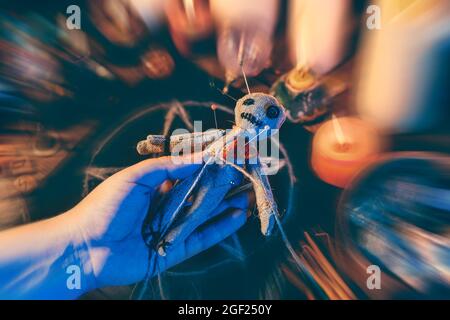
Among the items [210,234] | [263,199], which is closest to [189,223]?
[210,234]

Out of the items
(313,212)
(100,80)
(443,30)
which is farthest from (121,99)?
(443,30)

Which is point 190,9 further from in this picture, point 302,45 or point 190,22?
point 302,45

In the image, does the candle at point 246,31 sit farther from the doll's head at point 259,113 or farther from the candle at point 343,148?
the candle at point 343,148

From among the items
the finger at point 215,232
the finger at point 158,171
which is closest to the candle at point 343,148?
the finger at point 215,232

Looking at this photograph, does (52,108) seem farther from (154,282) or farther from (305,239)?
(305,239)

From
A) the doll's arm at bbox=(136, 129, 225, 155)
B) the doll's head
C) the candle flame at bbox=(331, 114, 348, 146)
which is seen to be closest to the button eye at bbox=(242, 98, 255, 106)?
the doll's head

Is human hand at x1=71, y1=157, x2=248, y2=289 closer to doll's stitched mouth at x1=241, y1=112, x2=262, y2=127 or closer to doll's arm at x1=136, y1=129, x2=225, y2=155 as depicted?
doll's arm at x1=136, y1=129, x2=225, y2=155
